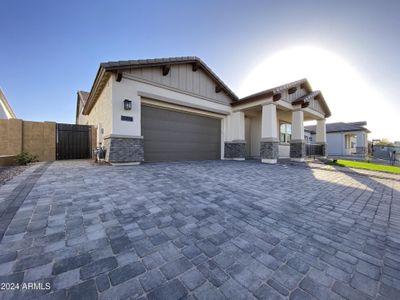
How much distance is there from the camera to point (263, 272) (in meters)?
1.30

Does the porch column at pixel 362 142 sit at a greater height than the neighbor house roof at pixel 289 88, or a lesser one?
lesser

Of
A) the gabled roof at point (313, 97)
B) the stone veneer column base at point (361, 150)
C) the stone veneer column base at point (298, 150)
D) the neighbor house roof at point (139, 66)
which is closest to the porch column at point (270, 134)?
the gabled roof at point (313, 97)

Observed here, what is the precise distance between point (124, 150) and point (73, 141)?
201 inches

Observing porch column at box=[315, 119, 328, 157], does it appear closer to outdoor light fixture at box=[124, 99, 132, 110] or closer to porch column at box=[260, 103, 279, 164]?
porch column at box=[260, 103, 279, 164]

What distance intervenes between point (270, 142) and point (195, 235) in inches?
314

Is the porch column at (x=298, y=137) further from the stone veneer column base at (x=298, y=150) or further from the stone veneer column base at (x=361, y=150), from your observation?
the stone veneer column base at (x=361, y=150)

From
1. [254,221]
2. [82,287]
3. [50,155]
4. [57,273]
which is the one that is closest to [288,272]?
[254,221]

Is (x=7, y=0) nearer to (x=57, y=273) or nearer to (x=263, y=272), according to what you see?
(x=57, y=273)

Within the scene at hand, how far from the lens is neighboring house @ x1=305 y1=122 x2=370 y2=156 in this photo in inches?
741

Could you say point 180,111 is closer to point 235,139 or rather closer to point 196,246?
point 235,139

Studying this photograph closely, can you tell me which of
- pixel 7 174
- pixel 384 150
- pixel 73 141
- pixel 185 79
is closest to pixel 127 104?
pixel 185 79

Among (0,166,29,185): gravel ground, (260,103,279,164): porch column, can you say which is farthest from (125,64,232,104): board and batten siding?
(0,166,29,185): gravel ground

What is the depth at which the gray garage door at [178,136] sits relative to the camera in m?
7.38

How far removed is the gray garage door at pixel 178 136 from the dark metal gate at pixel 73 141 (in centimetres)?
487
